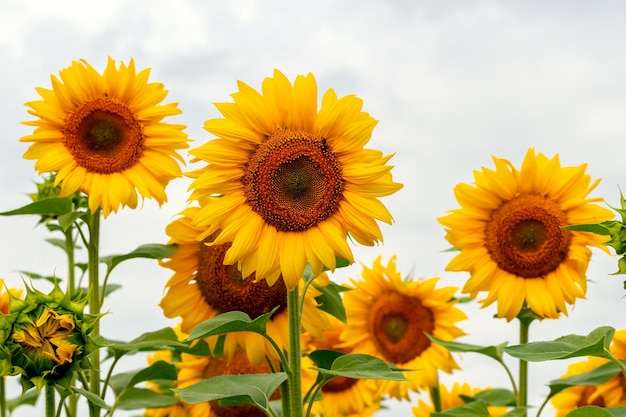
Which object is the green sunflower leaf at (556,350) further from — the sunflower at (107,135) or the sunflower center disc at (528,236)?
the sunflower at (107,135)

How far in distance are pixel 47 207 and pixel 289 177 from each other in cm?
128

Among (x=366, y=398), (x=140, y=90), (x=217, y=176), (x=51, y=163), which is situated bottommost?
(x=366, y=398)

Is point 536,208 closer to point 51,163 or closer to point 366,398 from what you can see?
point 366,398

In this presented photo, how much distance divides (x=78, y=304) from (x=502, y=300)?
1.98 m

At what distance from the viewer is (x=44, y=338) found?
295 cm

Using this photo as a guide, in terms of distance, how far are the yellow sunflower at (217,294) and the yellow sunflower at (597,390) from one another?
1.39 m

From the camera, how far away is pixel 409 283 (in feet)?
16.4

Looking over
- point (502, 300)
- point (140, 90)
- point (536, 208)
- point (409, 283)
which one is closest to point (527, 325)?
point (502, 300)

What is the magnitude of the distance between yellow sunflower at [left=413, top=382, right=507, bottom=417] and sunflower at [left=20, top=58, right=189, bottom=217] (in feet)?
6.61

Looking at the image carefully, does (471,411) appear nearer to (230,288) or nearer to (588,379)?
(588,379)

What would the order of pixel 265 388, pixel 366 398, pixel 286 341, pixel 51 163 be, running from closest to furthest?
pixel 265 388
pixel 286 341
pixel 51 163
pixel 366 398

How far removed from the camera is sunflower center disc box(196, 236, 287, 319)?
365 cm

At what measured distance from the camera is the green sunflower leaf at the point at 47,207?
3697 mm

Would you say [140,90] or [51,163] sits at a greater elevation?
[140,90]
